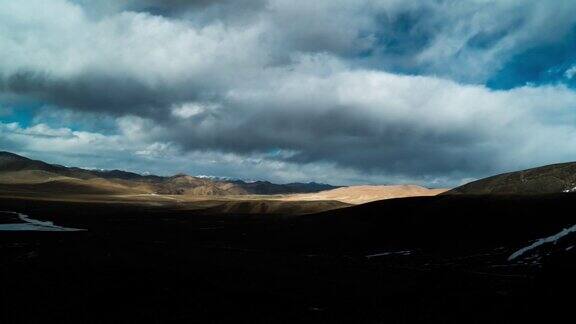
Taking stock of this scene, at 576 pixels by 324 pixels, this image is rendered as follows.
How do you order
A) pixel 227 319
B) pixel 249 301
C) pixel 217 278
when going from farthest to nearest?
pixel 217 278 < pixel 249 301 < pixel 227 319

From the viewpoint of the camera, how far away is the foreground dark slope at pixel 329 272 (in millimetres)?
38406

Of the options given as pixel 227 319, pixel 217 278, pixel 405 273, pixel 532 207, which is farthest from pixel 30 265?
→ pixel 532 207

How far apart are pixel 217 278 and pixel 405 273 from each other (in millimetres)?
28348

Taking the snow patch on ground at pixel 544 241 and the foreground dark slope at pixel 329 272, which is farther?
the snow patch on ground at pixel 544 241

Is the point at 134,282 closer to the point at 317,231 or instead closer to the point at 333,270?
the point at 333,270

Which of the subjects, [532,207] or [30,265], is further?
[532,207]

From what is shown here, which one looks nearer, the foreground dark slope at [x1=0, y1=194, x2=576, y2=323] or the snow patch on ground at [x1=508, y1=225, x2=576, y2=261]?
the foreground dark slope at [x1=0, y1=194, x2=576, y2=323]

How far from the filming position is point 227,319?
1501 inches

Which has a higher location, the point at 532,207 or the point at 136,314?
the point at 532,207

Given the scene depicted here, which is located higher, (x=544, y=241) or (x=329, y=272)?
(x=544, y=241)

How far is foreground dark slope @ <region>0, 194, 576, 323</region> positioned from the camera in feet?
126

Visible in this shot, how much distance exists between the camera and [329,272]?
7162 cm

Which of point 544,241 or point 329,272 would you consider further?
point 544,241

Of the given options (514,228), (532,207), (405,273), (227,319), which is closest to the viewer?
(227,319)
